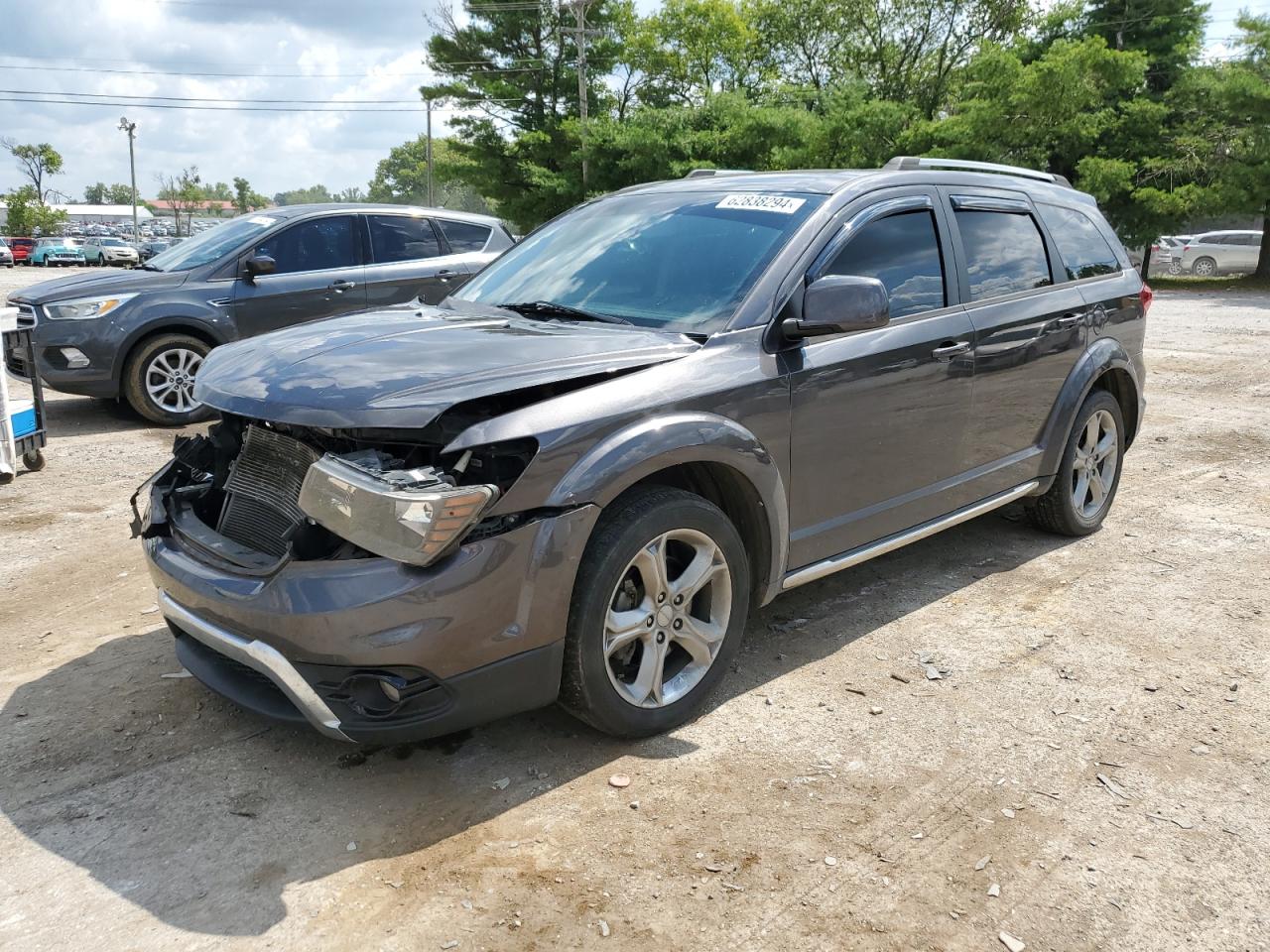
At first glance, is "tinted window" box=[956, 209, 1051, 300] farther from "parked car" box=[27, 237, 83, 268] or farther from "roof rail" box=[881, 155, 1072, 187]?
"parked car" box=[27, 237, 83, 268]

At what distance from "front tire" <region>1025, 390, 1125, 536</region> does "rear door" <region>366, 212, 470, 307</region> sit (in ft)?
17.7

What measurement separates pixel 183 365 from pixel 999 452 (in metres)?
6.52

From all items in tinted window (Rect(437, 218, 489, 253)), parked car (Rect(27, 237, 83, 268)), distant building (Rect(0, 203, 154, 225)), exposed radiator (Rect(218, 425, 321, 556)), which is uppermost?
distant building (Rect(0, 203, 154, 225))

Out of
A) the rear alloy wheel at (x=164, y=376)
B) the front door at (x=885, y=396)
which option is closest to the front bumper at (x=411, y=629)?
the front door at (x=885, y=396)

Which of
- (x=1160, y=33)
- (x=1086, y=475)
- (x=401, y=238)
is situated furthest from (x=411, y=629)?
(x=1160, y=33)

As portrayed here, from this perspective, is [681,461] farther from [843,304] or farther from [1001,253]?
[1001,253]

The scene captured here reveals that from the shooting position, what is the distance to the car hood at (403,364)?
9.27 ft

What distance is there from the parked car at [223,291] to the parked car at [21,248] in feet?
162

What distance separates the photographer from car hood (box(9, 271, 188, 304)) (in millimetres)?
8031

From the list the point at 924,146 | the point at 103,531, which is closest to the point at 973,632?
the point at 103,531

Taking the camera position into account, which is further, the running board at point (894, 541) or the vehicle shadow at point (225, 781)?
the running board at point (894, 541)

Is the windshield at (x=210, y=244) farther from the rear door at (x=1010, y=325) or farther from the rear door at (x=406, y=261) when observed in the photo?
the rear door at (x=1010, y=325)

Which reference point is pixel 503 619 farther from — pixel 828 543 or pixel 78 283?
pixel 78 283

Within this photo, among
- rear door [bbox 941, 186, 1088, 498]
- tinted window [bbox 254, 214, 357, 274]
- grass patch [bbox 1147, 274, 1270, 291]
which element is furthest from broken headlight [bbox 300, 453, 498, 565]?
grass patch [bbox 1147, 274, 1270, 291]
